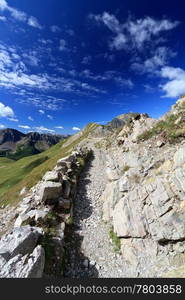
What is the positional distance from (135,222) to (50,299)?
7442 millimetres

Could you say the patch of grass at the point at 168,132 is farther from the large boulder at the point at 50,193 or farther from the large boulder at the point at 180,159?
the large boulder at the point at 50,193

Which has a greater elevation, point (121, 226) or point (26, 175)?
point (121, 226)

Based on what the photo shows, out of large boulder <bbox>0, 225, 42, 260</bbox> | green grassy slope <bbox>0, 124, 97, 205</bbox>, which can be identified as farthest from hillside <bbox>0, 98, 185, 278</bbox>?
green grassy slope <bbox>0, 124, 97, 205</bbox>

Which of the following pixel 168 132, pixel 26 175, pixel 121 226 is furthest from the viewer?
pixel 26 175

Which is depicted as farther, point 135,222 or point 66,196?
point 66,196

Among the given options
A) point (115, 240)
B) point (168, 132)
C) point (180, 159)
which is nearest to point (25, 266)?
point (115, 240)

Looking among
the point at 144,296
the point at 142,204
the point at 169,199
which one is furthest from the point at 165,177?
the point at 144,296

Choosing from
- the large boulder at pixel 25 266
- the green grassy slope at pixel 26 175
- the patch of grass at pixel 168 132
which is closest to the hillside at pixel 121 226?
the large boulder at pixel 25 266

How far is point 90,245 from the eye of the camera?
40.2 feet

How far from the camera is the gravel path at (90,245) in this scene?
33.4 ft

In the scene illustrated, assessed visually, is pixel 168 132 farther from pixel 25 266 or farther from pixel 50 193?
pixel 25 266

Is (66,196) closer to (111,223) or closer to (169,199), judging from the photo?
(111,223)

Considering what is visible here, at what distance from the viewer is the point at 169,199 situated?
454 inches

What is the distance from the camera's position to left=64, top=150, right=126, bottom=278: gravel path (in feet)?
33.4
